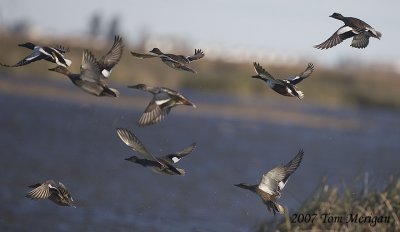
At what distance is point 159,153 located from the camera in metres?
23.1

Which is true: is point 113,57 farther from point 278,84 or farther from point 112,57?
point 278,84

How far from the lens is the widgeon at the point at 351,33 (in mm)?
7973

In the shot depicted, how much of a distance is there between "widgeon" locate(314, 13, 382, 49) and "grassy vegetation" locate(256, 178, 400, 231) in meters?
1.94

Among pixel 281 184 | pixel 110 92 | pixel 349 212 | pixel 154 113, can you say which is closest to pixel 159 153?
pixel 349 212

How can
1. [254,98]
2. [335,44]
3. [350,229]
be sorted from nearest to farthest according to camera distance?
[335,44] → [350,229] → [254,98]

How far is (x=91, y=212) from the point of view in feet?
50.8

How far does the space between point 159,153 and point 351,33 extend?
1537cm

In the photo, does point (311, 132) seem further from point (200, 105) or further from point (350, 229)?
point (350, 229)

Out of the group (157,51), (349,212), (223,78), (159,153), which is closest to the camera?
(157,51)

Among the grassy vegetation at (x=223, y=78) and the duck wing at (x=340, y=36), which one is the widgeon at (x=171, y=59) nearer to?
the duck wing at (x=340, y=36)

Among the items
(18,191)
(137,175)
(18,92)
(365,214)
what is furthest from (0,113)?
(365,214)

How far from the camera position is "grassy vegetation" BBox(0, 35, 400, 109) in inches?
1512

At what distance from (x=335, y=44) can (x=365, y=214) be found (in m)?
2.30

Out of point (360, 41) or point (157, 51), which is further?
point (360, 41)
